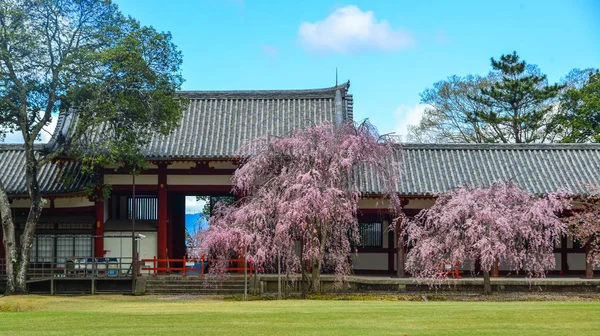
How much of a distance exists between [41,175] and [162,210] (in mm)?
5129

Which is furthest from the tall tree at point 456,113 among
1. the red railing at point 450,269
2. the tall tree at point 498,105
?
the red railing at point 450,269

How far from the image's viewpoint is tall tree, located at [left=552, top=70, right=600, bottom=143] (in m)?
45.2

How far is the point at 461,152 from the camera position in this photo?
32.2m

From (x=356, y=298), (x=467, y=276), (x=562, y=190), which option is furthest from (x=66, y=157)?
(x=562, y=190)

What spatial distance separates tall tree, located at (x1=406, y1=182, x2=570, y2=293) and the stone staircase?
596 centimetres

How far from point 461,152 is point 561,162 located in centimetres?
384

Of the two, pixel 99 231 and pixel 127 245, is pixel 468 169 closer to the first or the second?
pixel 127 245

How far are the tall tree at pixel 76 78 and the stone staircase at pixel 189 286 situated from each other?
4.23 m

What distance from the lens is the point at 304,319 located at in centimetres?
1700

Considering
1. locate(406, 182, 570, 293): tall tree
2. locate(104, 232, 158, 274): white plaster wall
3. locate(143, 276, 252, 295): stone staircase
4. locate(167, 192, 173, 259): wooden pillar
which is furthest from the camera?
locate(167, 192, 173, 259): wooden pillar

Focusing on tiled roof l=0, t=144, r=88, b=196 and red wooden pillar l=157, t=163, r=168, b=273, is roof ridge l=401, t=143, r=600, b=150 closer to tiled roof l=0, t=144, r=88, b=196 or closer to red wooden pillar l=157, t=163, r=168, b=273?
red wooden pillar l=157, t=163, r=168, b=273

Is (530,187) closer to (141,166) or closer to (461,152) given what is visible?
(461,152)

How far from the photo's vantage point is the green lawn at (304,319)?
15266 millimetres

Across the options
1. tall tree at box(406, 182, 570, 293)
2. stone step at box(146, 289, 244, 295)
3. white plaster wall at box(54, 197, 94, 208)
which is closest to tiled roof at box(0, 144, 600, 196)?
white plaster wall at box(54, 197, 94, 208)
